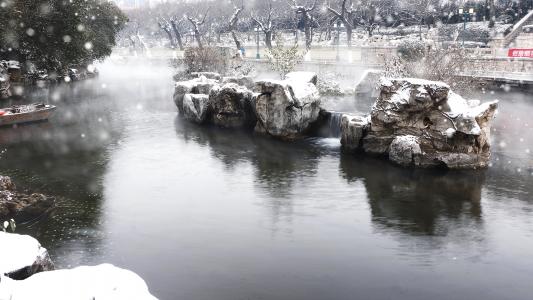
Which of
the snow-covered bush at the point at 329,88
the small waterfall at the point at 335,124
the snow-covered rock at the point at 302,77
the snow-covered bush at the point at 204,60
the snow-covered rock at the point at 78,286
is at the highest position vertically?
the snow-covered bush at the point at 204,60

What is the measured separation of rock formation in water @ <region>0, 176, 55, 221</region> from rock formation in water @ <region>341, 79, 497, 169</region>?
1617 centimetres

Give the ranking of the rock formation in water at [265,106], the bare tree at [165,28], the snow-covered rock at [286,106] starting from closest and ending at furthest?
1. the snow-covered rock at [286,106]
2. the rock formation in water at [265,106]
3. the bare tree at [165,28]

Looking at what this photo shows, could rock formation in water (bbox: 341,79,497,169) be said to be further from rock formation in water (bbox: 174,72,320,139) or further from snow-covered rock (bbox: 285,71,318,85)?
snow-covered rock (bbox: 285,71,318,85)

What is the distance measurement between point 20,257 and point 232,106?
2502cm

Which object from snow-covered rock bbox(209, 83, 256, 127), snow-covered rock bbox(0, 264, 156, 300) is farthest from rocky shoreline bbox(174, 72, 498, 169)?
snow-covered rock bbox(0, 264, 156, 300)

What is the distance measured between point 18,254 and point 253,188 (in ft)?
42.7

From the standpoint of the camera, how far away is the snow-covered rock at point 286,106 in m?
30.1

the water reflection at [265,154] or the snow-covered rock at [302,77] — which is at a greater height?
the snow-covered rock at [302,77]

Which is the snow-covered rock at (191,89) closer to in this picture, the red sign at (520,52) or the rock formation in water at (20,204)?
the rock formation in water at (20,204)

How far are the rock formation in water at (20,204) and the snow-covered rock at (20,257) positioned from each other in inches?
295

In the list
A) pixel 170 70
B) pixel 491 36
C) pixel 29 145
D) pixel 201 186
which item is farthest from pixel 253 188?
pixel 170 70

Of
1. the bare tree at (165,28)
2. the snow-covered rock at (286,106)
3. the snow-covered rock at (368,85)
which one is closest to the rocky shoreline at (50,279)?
the snow-covered rock at (286,106)

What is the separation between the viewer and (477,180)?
2266 cm

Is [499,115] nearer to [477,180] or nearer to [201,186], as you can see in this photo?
[477,180]
